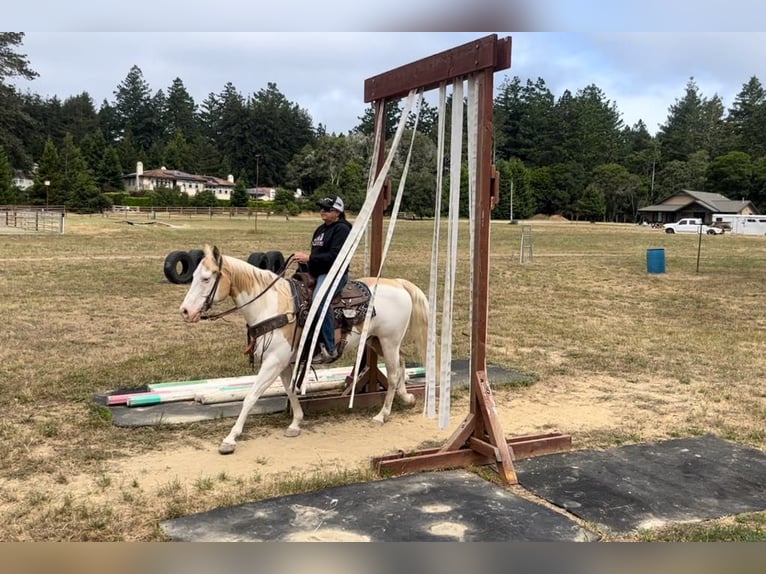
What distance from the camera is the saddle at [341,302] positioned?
5320mm

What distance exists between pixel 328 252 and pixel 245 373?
2.60m

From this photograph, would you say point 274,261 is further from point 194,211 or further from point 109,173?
point 109,173

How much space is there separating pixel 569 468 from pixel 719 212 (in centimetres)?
6541

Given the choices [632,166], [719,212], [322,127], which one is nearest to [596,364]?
[719,212]

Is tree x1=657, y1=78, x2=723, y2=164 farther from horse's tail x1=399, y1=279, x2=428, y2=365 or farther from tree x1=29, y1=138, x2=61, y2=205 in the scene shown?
horse's tail x1=399, y1=279, x2=428, y2=365

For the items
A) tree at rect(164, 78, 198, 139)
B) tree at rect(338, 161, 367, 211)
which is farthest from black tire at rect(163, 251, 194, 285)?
tree at rect(164, 78, 198, 139)

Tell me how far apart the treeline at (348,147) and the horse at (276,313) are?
33.2 m

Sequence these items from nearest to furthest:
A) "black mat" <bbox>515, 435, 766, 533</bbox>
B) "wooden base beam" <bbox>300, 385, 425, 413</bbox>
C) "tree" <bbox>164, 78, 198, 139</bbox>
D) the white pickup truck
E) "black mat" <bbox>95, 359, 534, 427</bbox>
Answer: "black mat" <bbox>515, 435, 766, 533</bbox> < "black mat" <bbox>95, 359, 534, 427</bbox> < "wooden base beam" <bbox>300, 385, 425, 413</bbox> < the white pickup truck < "tree" <bbox>164, 78, 198, 139</bbox>

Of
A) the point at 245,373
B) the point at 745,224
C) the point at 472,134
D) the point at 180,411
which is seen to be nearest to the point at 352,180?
the point at 745,224

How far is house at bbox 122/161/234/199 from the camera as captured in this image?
3231 inches

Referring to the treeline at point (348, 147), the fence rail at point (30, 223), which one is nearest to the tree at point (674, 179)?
the treeline at point (348, 147)

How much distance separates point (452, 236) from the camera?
185 inches

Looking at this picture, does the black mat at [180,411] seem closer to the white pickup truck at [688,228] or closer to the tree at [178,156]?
the white pickup truck at [688,228]

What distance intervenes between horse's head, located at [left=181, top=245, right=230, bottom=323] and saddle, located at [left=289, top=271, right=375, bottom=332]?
24.6 inches
